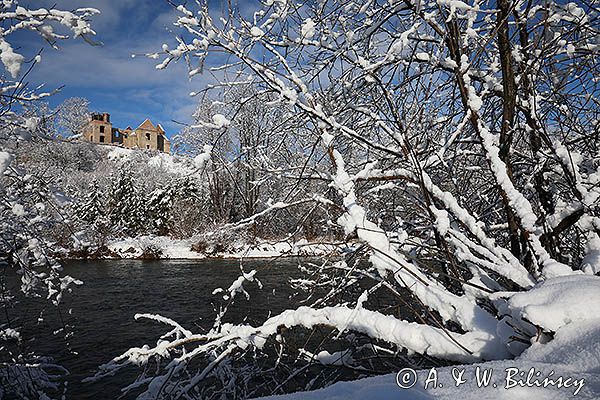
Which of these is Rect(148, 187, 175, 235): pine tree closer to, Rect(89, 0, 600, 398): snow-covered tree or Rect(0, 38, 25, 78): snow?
Result: Rect(89, 0, 600, 398): snow-covered tree

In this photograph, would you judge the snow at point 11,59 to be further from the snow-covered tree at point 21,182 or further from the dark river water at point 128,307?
the dark river water at point 128,307

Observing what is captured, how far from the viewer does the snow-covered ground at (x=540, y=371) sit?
112 cm

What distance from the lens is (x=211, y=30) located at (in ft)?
7.32

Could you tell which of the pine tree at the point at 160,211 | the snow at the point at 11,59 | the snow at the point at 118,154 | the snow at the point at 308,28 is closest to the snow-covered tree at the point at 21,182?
the snow at the point at 11,59

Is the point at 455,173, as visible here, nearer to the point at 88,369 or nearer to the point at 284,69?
the point at 284,69

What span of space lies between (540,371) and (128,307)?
9.63 metres

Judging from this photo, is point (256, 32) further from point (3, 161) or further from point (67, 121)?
point (67, 121)

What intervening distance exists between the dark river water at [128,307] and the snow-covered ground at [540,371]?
74.9 inches

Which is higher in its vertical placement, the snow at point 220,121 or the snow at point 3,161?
the snow at point 220,121

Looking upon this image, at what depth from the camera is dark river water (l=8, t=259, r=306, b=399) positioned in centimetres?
623

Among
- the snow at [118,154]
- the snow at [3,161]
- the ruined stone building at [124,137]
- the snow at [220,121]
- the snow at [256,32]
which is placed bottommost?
the snow at [3,161]

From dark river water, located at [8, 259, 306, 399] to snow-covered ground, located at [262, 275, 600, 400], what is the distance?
1902mm

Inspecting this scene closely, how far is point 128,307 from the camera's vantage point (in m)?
9.40

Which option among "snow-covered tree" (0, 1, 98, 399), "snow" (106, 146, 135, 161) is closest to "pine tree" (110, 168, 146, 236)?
"snow" (106, 146, 135, 161)
